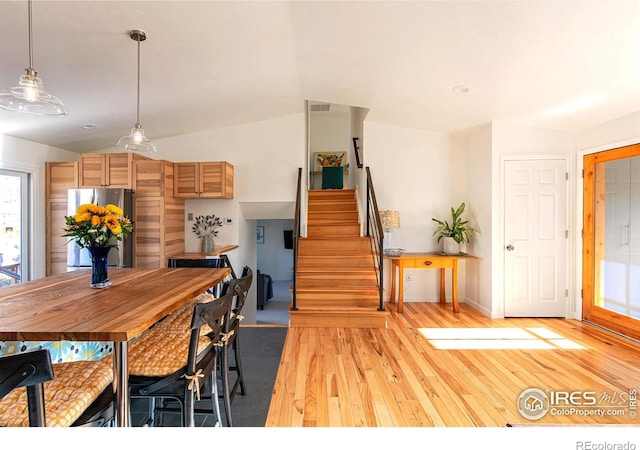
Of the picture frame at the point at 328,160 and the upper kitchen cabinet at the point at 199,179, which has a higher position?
the picture frame at the point at 328,160

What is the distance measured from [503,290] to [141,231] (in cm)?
506

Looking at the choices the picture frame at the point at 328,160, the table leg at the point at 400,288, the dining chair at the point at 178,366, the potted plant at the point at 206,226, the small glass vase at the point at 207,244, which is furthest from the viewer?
the picture frame at the point at 328,160

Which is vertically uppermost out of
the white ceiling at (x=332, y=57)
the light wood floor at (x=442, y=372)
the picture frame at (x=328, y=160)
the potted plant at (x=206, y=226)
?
the picture frame at (x=328, y=160)

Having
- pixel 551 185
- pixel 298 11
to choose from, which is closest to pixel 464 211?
pixel 551 185

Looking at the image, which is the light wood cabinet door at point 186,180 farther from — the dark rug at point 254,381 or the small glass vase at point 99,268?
the small glass vase at point 99,268

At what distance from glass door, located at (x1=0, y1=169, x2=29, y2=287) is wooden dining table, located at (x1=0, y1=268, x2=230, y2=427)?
263 cm

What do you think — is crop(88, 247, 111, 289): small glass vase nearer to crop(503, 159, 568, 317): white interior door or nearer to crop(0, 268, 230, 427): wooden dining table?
crop(0, 268, 230, 427): wooden dining table

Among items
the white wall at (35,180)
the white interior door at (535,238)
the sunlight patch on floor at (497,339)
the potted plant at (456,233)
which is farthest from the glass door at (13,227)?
the white interior door at (535,238)

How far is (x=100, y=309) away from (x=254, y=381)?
1517 millimetres

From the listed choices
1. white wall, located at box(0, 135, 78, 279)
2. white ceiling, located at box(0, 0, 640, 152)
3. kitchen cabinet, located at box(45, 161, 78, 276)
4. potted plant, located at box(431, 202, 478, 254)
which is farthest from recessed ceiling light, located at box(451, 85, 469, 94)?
white wall, located at box(0, 135, 78, 279)

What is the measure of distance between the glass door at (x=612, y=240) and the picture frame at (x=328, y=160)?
5404mm

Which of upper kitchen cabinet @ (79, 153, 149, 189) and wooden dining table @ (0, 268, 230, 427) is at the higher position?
upper kitchen cabinet @ (79, 153, 149, 189)

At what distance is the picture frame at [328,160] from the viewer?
8484 millimetres

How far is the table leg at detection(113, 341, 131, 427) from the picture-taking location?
122cm
